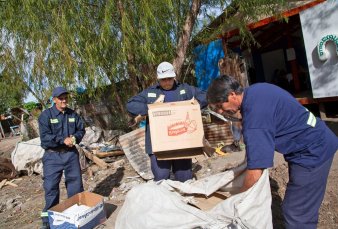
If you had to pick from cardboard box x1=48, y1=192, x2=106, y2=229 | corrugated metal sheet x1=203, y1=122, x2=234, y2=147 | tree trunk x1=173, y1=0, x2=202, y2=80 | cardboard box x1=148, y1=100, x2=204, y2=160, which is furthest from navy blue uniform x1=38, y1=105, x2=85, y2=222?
corrugated metal sheet x1=203, y1=122, x2=234, y2=147

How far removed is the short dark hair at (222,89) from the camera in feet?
7.85

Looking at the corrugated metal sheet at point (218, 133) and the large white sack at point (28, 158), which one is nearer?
the corrugated metal sheet at point (218, 133)

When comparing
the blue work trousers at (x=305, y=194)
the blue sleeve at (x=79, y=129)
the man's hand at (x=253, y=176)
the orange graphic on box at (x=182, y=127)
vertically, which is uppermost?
the blue sleeve at (x=79, y=129)

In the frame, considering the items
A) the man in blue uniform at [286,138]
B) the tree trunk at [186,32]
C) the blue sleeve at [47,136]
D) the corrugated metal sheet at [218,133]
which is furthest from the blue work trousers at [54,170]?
the corrugated metal sheet at [218,133]

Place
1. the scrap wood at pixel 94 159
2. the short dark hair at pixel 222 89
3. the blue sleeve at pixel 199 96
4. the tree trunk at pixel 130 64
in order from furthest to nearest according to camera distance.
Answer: the scrap wood at pixel 94 159
the tree trunk at pixel 130 64
the blue sleeve at pixel 199 96
the short dark hair at pixel 222 89

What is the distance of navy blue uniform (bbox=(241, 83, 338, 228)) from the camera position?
7.45 ft

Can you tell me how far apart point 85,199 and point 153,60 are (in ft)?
9.91

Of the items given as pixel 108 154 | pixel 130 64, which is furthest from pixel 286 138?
pixel 108 154

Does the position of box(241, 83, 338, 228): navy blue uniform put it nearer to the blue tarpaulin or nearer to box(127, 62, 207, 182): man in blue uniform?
box(127, 62, 207, 182): man in blue uniform

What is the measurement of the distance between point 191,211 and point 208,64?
9.13 meters

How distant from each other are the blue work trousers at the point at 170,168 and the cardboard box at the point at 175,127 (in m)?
0.39

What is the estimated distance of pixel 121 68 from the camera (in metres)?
7.27

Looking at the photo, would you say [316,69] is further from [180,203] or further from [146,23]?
[180,203]

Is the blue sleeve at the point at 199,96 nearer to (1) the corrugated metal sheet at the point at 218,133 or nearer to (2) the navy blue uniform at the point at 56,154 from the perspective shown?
(2) the navy blue uniform at the point at 56,154
